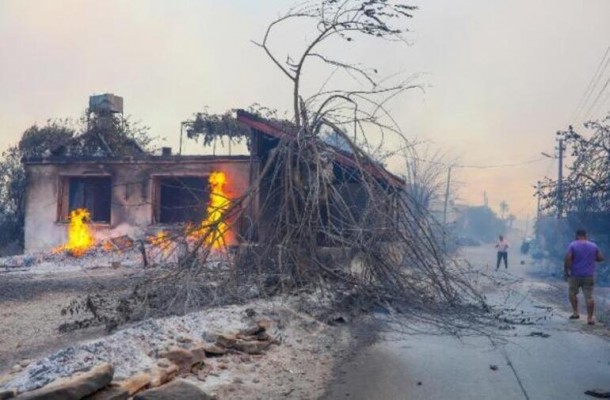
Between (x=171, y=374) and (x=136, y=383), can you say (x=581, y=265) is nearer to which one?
(x=171, y=374)

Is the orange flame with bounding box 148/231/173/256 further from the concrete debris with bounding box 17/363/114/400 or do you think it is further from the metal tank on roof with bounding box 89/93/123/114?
the metal tank on roof with bounding box 89/93/123/114

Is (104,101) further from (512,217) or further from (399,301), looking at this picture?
(512,217)

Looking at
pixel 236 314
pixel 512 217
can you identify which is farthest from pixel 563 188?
pixel 512 217

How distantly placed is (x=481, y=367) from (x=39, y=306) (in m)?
7.17

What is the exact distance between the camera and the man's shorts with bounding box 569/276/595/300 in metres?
9.32

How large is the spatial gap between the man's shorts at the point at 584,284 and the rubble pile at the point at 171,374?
561cm

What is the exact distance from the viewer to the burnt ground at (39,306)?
254 inches

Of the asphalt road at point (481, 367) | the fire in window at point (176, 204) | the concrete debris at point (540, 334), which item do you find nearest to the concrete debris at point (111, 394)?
the asphalt road at point (481, 367)

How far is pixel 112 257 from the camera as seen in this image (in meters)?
17.2

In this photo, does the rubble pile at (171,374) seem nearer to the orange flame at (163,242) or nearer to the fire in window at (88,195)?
the orange flame at (163,242)

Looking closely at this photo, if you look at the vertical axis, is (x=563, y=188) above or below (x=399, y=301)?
above

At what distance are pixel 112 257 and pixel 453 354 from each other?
13.0 meters

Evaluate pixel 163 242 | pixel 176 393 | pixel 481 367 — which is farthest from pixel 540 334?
pixel 163 242

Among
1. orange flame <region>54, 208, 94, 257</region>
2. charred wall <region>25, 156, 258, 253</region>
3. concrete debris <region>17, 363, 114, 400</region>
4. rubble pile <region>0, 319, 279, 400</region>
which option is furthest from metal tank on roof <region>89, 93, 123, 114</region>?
concrete debris <region>17, 363, 114, 400</region>
